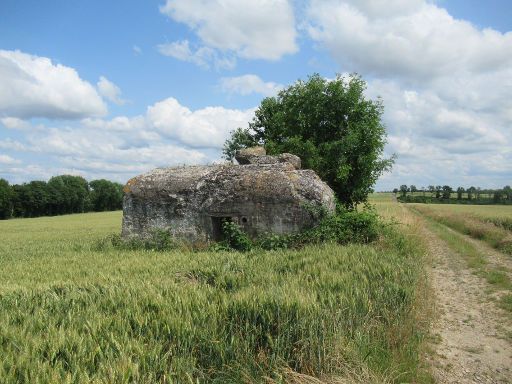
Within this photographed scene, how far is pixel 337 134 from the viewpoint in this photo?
27984 mm

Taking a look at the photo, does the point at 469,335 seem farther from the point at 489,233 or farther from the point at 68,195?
the point at 68,195

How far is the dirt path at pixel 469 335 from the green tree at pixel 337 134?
619 inches

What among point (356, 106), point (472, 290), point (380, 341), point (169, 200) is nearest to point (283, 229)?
point (169, 200)

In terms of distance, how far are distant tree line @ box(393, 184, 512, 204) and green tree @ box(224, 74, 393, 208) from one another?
5984 cm

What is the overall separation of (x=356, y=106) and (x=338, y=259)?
2139 centimetres

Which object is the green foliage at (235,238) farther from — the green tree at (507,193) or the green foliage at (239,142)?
the green tree at (507,193)

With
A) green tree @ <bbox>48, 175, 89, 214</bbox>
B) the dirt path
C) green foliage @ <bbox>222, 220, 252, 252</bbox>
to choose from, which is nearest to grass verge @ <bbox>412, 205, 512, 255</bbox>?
the dirt path

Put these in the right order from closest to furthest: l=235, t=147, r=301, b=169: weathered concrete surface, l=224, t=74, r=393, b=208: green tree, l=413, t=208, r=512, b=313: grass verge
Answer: l=413, t=208, r=512, b=313: grass verge, l=235, t=147, r=301, b=169: weathered concrete surface, l=224, t=74, r=393, b=208: green tree

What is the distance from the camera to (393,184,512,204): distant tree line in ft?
252

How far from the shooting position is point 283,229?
12602 millimetres

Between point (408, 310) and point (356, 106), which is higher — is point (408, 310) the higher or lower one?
the lower one

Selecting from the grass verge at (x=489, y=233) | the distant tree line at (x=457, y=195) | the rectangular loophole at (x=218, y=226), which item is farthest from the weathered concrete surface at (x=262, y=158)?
the distant tree line at (x=457, y=195)

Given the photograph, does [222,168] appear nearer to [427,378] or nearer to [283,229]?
[283,229]

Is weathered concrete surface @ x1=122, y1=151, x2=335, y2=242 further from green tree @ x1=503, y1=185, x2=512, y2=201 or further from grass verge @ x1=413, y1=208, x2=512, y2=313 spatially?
green tree @ x1=503, y1=185, x2=512, y2=201
